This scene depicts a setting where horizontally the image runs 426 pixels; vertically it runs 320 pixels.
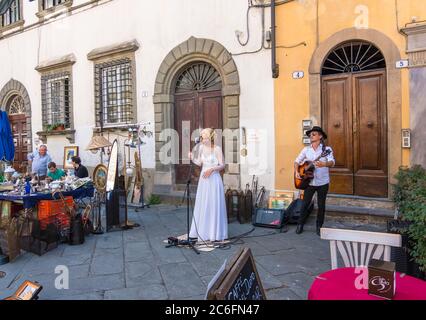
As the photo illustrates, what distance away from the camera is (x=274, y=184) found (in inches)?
290

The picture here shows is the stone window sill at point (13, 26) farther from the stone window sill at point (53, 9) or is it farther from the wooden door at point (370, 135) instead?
the wooden door at point (370, 135)

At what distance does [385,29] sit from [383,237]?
4.80 meters

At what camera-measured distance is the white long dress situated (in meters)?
5.39

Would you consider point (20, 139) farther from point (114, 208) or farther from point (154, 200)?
point (114, 208)

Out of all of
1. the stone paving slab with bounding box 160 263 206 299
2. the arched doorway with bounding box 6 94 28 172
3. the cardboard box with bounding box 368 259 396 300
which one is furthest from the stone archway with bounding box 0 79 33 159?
the cardboard box with bounding box 368 259 396 300

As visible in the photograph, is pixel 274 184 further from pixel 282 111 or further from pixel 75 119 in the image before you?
pixel 75 119

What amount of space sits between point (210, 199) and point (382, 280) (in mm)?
3569

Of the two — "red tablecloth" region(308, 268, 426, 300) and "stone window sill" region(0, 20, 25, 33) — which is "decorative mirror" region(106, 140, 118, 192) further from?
"stone window sill" region(0, 20, 25, 33)

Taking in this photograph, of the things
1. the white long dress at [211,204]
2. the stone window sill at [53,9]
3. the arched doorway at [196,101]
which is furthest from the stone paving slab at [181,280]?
the stone window sill at [53,9]

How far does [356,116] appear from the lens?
6.60 meters

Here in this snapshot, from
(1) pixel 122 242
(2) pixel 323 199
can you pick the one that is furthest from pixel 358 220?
(1) pixel 122 242

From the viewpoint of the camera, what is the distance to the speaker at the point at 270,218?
6379 mm

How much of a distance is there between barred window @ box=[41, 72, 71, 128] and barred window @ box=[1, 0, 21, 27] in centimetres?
295

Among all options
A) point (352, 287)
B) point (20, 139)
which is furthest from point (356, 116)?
point (20, 139)
